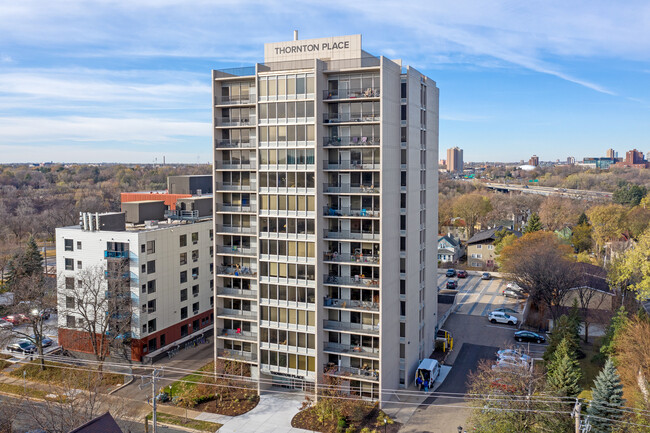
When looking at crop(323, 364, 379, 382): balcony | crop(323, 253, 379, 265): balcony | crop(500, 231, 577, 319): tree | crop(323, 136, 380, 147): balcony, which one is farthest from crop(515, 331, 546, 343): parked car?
crop(323, 136, 380, 147): balcony

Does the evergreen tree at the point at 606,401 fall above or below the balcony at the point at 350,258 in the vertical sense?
below

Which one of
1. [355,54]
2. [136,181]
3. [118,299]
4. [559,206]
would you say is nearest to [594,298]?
[355,54]

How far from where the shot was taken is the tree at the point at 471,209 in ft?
341

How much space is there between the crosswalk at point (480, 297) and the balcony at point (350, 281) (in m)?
27.0

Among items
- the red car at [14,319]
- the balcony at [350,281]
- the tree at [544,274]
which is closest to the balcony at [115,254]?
the red car at [14,319]

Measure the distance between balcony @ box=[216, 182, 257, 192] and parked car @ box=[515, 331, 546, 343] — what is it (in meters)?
30.2

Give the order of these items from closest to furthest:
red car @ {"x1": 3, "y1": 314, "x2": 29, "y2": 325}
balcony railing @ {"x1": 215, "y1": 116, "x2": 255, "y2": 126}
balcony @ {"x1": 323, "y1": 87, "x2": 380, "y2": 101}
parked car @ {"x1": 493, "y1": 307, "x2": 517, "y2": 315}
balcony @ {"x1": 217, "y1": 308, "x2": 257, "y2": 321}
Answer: balcony @ {"x1": 323, "y1": 87, "x2": 380, "y2": 101}
balcony railing @ {"x1": 215, "y1": 116, "x2": 255, "y2": 126}
balcony @ {"x1": 217, "y1": 308, "x2": 257, "y2": 321}
red car @ {"x1": 3, "y1": 314, "x2": 29, "y2": 325}
parked car @ {"x1": 493, "y1": 307, "x2": 517, "y2": 315}

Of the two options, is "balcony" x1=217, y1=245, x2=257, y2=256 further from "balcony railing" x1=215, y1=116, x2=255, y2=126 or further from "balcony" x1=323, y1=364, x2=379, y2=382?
"balcony" x1=323, y1=364, x2=379, y2=382

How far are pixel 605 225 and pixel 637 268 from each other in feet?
143

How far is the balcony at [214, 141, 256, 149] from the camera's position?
3684 centimetres

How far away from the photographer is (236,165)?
37469mm

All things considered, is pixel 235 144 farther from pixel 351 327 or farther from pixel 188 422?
pixel 188 422

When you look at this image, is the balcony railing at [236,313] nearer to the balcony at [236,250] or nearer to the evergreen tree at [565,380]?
the balcony at [236,250]

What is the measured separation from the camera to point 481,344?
46.4m
